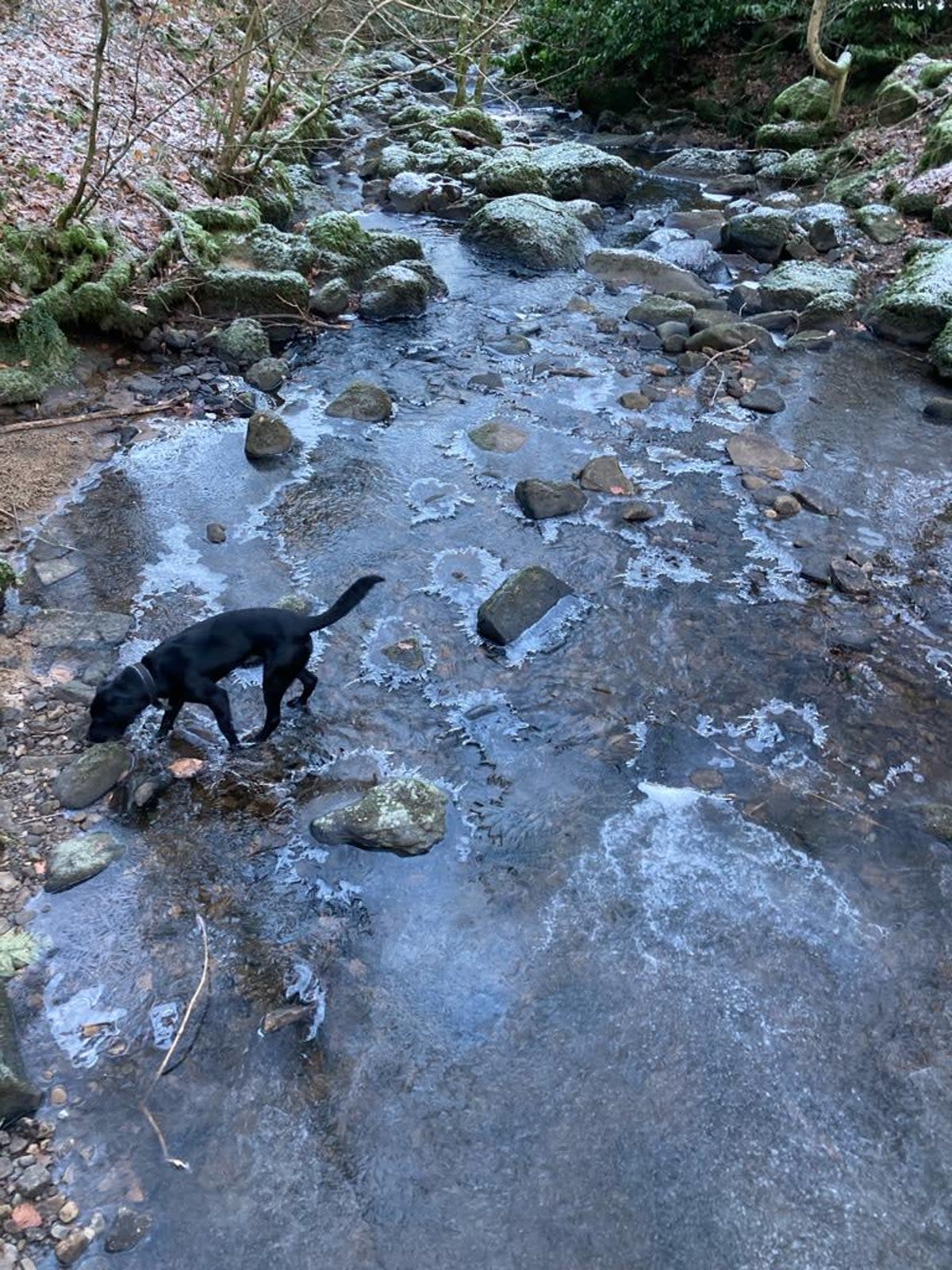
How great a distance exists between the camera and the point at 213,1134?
3.24m

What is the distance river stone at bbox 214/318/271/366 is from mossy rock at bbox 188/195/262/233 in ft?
7.97

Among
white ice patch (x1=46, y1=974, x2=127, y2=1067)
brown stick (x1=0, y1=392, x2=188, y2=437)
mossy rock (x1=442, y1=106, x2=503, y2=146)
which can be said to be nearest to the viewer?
white ice patch (x1=46, y1=974, x2=127, y2=1067)

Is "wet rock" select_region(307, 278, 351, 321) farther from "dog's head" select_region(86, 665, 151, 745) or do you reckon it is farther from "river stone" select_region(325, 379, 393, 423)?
"dog's head" select_region(86, 665, 151, 745)

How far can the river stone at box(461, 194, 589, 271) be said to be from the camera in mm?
12070

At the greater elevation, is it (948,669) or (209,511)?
(209,511)

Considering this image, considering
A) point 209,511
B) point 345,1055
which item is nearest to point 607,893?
point 345,1055

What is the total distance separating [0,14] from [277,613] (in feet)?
44.3

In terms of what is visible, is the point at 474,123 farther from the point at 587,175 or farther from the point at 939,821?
the point at 939,821

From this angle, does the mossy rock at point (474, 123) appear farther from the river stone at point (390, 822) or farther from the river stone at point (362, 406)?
the river stone at point (390, 822)

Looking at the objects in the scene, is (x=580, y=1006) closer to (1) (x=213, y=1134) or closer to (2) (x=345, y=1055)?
(2) (x=345, y=1055)

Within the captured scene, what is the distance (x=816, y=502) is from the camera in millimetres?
7121

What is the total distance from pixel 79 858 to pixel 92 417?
15.9 ft

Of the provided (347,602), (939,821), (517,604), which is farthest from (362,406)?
(939,821)

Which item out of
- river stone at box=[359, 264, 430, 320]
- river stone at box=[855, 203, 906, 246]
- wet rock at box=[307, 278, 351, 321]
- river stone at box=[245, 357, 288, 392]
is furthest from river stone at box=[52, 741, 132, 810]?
river stone at box=[855, 203, 906, 246]
